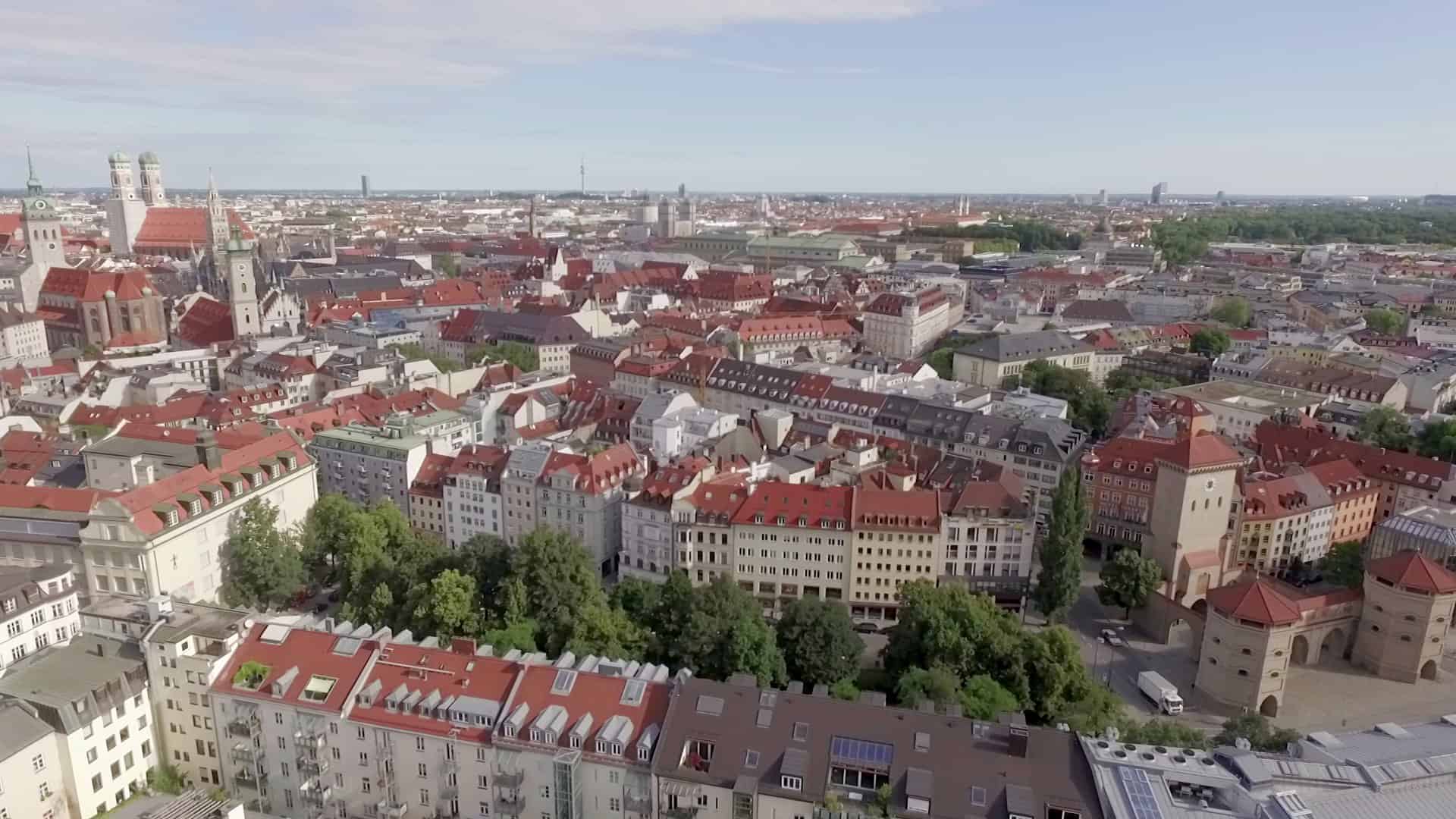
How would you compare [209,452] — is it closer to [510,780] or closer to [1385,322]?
[510,780]

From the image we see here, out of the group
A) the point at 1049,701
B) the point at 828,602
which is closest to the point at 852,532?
the point at 828,602

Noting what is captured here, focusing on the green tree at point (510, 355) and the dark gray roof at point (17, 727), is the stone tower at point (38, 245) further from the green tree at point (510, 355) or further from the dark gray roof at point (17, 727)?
the dark gray roof at point (17, 727)

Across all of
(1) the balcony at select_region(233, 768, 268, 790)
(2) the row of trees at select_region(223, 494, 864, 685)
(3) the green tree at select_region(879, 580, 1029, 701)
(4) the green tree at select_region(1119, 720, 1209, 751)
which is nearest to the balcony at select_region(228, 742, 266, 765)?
(1) the balcony at select_region(233, 768, 268, 790)

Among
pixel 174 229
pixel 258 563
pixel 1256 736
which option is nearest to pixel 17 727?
pixel 258 563

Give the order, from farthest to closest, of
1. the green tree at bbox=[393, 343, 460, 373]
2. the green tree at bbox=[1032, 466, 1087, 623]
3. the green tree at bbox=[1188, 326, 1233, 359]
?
the green tree at bbox=[1188, 326, 1233, 359] → the green tree at bbox=[393, 343, 460, 373] → the green tree at bbox=[1032, 466, 1087, 623]

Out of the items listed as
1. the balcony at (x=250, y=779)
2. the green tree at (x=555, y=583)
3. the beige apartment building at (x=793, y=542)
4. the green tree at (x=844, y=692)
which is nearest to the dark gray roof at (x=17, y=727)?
the balcony at (x=250, y=779)

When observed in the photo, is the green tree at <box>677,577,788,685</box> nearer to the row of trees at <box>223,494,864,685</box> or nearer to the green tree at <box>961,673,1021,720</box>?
the row of trees at <box>223,494,864,685</box>
